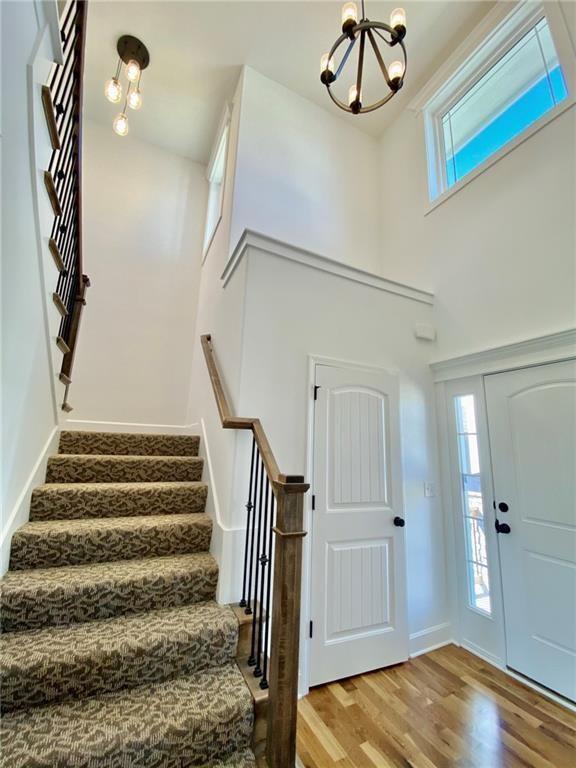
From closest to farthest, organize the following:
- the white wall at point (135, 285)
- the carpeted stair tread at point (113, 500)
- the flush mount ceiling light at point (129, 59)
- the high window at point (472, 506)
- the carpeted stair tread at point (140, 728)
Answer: the carpeted stair tread at point (140, 728)
the carpeted stair tread at point (113, 500)
the high window at point (472, 506)
the flush mount ceiling light at point (129, 59)
the white wall at point (135, 285)

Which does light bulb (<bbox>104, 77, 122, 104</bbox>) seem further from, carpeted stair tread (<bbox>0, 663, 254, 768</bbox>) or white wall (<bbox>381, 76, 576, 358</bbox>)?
carpeted stair tread (<bbox>0, 663, 254, 768</bbox>)

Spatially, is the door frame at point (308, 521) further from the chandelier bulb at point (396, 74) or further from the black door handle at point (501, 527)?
the chandelier bulb at point (396, 74)

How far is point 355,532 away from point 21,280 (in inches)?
96.6

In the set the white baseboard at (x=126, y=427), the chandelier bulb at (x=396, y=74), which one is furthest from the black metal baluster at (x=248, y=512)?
the chandelier bulb at (x=396, y=74)

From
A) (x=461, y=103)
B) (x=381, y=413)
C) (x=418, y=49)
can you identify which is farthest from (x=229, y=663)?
(x=418, y=49)

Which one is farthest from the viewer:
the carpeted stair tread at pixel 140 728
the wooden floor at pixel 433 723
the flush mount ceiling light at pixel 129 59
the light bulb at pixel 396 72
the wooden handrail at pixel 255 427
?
the flush mount ceiling light at pixel 129 59

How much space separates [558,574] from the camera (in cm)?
218

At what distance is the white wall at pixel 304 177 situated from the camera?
3.30m

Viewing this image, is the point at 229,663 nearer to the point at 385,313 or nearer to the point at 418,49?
the point at 385,313

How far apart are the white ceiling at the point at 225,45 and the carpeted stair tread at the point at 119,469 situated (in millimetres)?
4050

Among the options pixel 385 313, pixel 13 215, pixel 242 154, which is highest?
pixel 242 154

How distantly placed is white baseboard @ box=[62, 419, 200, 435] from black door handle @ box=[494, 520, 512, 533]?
Result: 263 cm

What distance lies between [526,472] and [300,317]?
6.49 ft

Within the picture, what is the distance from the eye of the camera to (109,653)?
4.65 feet
